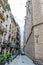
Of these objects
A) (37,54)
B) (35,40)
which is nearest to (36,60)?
(37,54)

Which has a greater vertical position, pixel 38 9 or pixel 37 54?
pixel 38 9

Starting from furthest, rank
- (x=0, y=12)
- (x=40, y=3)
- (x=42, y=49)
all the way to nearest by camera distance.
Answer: (x=0, y=12)
(x=40, y=3)
(x=42, y=49)

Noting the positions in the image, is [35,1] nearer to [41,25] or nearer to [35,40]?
[41,25]

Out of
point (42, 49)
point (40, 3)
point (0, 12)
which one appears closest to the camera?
point (42, 49)

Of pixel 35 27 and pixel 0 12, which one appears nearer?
pixel 35 27

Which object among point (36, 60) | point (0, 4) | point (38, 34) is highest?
point (0, 4)

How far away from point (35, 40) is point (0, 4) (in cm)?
1180

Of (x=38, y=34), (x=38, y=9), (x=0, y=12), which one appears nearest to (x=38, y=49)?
(x=38, y=34)

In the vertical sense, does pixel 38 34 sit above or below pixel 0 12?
below

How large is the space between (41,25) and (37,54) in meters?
1.86

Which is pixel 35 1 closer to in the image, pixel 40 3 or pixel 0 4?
pixel 40 3

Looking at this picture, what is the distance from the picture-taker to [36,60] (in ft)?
35.3

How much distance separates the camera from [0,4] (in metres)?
21.3

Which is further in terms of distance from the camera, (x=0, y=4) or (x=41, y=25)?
(x=0, y=4)
